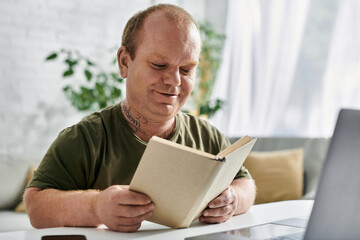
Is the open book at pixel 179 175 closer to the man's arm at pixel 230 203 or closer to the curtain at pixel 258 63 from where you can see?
the man's arm at pixel 230 203

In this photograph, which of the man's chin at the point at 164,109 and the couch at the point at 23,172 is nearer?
the man's chin at the point at 164,109

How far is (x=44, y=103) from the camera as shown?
154 inches

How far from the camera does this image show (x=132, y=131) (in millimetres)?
1211

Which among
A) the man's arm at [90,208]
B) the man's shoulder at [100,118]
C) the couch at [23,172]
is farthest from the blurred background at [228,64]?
the man's arm at [90,208]

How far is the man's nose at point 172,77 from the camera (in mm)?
1122

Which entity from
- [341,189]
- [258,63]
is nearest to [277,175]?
[258,63]

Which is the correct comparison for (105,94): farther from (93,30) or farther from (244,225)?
(244,225)

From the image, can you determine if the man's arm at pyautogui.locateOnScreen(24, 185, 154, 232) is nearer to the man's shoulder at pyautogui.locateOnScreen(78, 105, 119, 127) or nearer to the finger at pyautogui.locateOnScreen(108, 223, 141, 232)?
the finger at pyautogui.locateOnScreen(108, 223, 141, 232)

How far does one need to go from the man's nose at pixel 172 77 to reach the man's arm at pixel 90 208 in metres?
0.32

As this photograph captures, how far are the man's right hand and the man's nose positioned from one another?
12.6 inches

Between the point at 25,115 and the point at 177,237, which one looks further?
the point at 25,115

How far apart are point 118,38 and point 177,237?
3650mm

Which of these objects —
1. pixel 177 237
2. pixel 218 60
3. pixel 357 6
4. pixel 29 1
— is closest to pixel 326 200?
pixel 177 237

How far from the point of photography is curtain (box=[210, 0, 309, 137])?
163 inches
